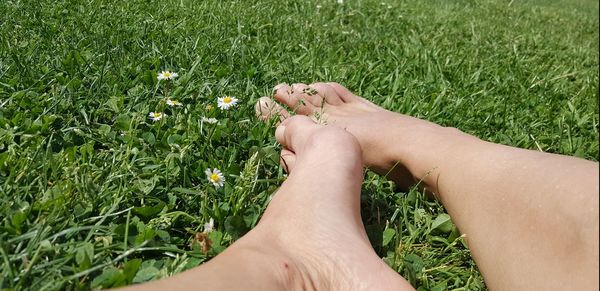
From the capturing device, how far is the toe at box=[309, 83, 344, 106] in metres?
2.27

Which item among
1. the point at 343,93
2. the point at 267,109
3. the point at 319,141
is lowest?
the point at 343,93

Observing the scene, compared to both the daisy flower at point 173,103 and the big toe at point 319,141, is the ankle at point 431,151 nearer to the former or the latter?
the big toe at point 319,141

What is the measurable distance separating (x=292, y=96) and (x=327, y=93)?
0.66 ft

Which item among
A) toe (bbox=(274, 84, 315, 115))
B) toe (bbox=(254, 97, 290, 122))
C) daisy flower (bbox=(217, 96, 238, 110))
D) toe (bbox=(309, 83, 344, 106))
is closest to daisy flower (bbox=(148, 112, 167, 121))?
daisy flower (bbox=(217, 96, 238, 110))

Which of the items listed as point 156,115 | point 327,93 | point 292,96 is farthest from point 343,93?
point 156,115

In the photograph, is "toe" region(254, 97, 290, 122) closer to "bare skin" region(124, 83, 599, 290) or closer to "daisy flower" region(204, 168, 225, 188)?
"bare skin" region(124, 83, 599, 290)

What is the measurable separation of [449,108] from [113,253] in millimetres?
1457

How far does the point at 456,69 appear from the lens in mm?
2812

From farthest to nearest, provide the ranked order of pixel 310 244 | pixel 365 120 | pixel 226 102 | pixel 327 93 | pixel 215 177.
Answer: pixel 327 93 → pixel 365 120 → pixel 226 102 → pixel 215 177 → pixel 310 244

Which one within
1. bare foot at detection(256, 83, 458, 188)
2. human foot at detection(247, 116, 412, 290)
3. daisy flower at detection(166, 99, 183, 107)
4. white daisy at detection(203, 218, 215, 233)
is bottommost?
bare foot at detection(256, 83, 458, 188)

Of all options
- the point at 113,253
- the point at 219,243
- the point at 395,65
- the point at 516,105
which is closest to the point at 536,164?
the point at 219,243

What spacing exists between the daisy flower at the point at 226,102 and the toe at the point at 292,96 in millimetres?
218

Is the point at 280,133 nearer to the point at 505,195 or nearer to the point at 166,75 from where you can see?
the point at 166,75

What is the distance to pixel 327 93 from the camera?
229 cm
